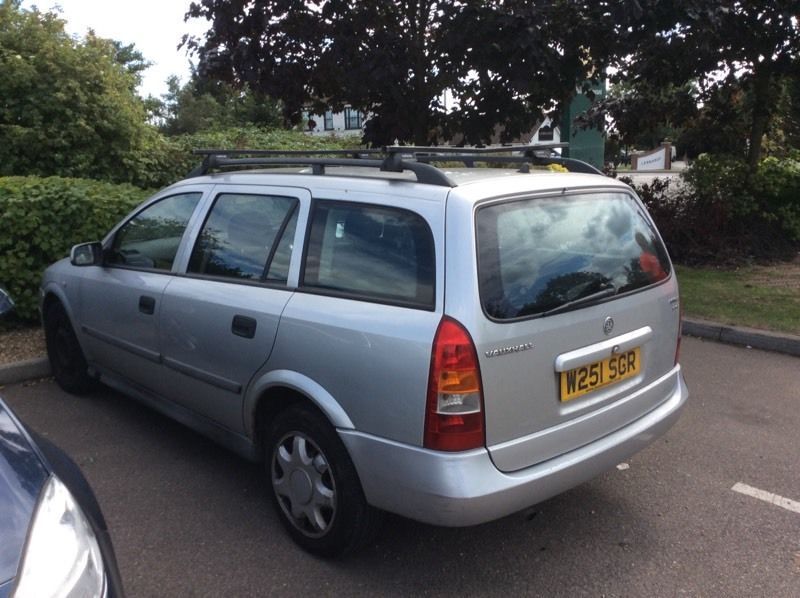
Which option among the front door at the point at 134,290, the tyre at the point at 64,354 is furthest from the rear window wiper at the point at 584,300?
the tyre at the point at 64,354

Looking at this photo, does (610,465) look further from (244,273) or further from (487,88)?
(487,88)

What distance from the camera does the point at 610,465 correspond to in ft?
10.5

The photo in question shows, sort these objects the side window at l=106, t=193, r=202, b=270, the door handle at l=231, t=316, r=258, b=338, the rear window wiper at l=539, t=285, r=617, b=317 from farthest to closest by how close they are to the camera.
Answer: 1. the side window at l=106, t=193, r=202, b=270
2. the door handle at l=231, t=316, r=258, b=338
3. the rear window wiper at l=539, t=285, r=617, b=317

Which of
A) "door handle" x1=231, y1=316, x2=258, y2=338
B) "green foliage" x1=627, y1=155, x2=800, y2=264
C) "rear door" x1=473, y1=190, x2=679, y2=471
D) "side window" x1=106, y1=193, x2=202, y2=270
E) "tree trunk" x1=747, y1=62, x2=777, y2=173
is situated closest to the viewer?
"rear door" x1=473, y1=190, x2=679, y2=471

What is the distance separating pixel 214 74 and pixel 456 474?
6.35 metres

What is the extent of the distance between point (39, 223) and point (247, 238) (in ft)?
11.8

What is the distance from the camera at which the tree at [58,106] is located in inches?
349

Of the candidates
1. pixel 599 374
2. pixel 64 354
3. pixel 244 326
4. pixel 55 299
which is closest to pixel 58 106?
pixel 55 299

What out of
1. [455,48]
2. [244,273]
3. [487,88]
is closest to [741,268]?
[487,88]

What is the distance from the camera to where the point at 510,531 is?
11.3 ft

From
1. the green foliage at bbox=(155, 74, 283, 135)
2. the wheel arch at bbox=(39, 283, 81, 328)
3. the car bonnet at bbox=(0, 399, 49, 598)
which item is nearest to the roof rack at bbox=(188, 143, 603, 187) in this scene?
the wheel arch at bbox=(39, 283, 81, 328)

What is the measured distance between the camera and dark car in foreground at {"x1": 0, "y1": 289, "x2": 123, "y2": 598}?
174 centimetres

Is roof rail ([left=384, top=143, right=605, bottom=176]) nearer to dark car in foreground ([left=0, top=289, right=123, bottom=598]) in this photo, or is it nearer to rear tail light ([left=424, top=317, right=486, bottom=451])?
rear tail light ([left=424, top=317, right=486, bottom=451])

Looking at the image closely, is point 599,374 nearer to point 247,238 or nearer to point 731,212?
point 247,238
